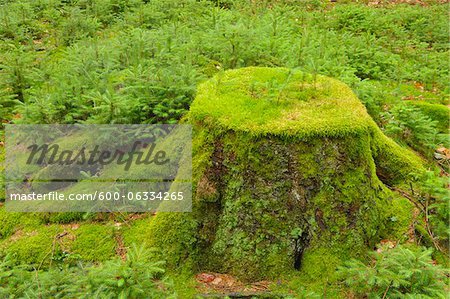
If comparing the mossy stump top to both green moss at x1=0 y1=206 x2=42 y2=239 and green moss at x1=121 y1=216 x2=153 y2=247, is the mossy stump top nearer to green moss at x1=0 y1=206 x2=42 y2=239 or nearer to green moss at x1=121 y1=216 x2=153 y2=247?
green moss at x1=121 y1=216 x2=153 y2=247

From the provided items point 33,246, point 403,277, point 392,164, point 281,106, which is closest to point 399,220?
point 392,164

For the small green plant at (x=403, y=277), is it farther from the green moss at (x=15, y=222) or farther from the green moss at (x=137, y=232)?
the green moss at (x=15, y=222)

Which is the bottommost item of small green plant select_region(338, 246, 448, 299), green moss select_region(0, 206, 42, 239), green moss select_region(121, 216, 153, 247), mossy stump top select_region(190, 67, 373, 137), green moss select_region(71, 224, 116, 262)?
green moss select_region(0, 206, 42, 239)

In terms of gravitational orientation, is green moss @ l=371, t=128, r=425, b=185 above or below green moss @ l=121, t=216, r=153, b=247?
above

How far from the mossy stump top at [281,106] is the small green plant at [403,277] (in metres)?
1.34

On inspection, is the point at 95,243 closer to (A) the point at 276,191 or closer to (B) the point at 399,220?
(A) the point at 276,191

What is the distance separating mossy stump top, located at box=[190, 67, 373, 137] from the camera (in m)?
4.11

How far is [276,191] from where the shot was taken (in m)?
4.14

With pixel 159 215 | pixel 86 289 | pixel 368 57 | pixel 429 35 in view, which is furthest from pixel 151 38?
pixel 429 35

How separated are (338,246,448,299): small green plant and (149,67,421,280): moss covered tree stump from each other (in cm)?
55

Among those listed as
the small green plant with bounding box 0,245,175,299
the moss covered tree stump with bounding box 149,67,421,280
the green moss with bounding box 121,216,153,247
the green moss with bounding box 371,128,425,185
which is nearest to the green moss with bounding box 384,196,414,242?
the moss covered tree stump with bounding box 149,67,421,280

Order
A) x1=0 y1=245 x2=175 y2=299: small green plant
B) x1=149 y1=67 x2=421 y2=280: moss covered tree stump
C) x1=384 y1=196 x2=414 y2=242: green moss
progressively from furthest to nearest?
1. x1=384 y1=196 x2=414 y2=242: green moss
2. x1=149 y1=67 x2=421 y2=280: moss covered tree stump
3. x1=0 y1=245 x2=175 y2=299: small green plant

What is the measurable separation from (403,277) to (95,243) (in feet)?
11.1

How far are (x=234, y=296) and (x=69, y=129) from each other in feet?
12.1
